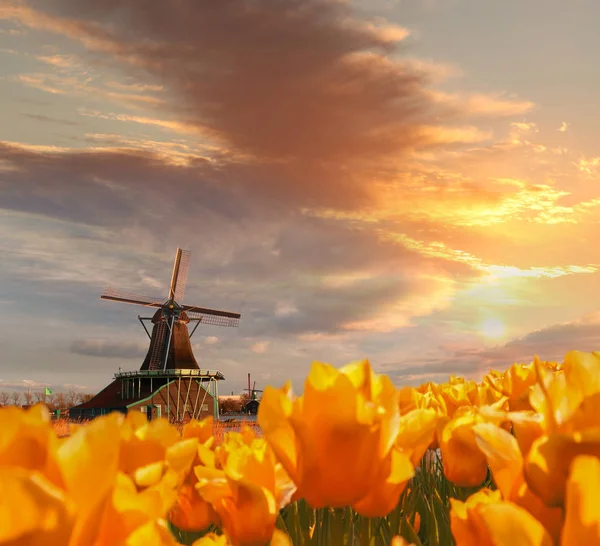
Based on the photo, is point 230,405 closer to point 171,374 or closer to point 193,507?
point 171,374

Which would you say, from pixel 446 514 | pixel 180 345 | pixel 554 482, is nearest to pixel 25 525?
pixel 554 482

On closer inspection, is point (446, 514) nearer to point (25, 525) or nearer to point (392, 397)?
point (392, 397)

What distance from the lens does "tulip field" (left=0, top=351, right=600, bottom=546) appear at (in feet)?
2.60

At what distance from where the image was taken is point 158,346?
150 ft

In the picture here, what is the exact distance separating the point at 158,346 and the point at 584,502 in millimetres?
46233

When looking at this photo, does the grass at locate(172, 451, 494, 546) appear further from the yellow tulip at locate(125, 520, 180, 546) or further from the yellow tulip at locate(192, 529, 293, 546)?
the yellow tulip at locate(125, 520, 180, 546)

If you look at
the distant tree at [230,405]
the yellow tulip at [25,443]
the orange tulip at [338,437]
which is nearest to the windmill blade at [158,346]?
the distant tree at [230,405]

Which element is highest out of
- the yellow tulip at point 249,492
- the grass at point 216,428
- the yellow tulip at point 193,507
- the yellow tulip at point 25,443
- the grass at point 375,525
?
the yellow tulip at point 25,443

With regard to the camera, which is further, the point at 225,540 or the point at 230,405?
the point at 230,405

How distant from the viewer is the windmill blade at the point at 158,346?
1790 inches

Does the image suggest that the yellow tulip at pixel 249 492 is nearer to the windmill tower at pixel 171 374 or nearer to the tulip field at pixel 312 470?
the tulip field at pixel 312 470

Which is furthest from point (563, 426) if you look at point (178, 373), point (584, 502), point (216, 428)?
point (178, 373)

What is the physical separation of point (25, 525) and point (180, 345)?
4619 cm

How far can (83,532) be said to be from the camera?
0.78m
